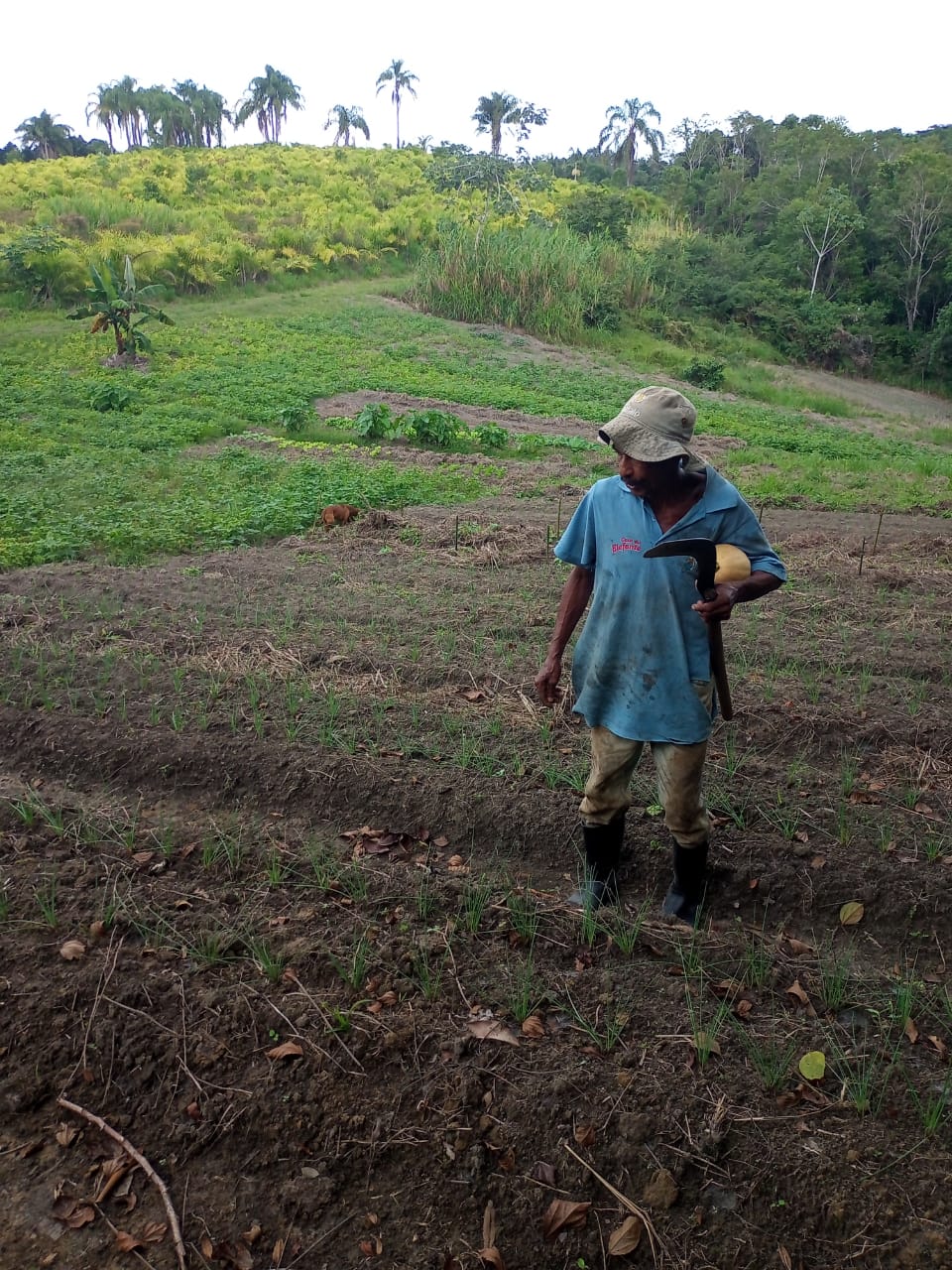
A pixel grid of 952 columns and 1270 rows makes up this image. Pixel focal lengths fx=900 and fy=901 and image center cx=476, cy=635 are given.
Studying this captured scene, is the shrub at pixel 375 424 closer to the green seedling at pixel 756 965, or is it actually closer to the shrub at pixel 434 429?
the shrub at pixel 434 429

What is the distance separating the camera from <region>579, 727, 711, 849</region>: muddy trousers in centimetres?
297

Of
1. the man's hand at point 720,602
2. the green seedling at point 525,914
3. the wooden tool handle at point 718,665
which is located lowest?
the green seedling at point 525,914

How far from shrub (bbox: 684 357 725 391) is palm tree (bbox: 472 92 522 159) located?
56.5 ft

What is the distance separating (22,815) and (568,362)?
65.8 feet

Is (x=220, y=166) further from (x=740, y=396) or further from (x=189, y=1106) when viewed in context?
(x=189, y=1106)

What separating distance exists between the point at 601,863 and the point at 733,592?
119 cm

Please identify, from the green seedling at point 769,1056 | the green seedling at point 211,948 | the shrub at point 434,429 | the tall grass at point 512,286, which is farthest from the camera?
the tall grass at point 512,286

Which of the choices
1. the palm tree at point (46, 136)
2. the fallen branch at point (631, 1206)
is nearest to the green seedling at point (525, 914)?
the fallen branch at point (631, 1206)

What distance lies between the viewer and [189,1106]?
245 cm

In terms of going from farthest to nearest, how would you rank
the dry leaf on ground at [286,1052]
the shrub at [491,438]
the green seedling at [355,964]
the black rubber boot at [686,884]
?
the shrub at [491,438] < the black rubber boot at [686,884] < the green seedling at [355,964] < the dry leaf on ground at [286,1052]

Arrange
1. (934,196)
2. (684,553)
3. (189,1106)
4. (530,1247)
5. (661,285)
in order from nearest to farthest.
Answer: (530,1247), (189,1106), (684,553), (661,285), (934,196)

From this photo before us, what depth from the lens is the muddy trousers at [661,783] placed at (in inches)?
117

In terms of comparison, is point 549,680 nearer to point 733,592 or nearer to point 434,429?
point 733,592

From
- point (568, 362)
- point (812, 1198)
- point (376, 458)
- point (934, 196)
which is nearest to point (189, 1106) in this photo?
point (812, 1198)
